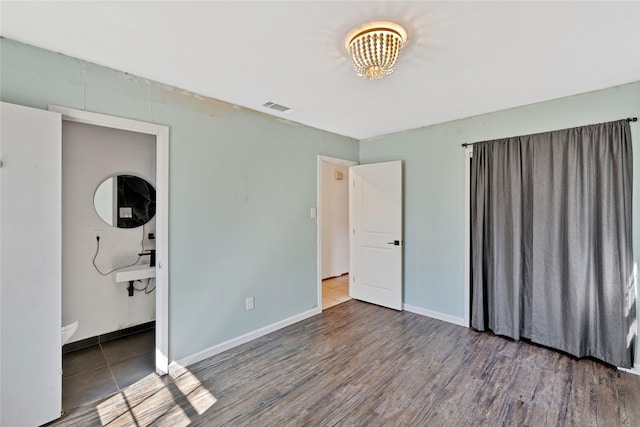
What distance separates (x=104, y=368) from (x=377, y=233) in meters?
3.30

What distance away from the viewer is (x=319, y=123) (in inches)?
137

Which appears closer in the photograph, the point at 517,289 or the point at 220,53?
the point at 220,53

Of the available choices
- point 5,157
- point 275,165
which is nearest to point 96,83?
point 5,157

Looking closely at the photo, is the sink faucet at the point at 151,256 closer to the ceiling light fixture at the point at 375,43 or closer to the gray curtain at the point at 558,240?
Answer: the ceiling light fixture at the point at 375,43

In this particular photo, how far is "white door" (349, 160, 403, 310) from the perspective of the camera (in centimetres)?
381

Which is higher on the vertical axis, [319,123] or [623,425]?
[319,123]

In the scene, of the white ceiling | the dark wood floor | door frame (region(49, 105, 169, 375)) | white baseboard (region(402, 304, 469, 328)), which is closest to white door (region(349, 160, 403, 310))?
white baseboard (region(402, 304, 469, 328))

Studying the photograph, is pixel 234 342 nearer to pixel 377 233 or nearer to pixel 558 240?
pixel 377 233

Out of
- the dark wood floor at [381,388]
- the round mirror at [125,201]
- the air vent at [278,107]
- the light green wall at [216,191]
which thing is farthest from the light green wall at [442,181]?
the round mirror at [125,201]

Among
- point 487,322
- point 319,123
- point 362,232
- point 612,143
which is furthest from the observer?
point 362,232

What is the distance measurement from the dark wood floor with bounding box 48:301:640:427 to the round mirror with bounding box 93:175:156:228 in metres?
1.65

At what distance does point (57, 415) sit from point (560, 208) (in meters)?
4.27

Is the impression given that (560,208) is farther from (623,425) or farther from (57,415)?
Result: (57,415)

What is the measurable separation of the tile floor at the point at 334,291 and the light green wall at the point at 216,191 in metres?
0.67
